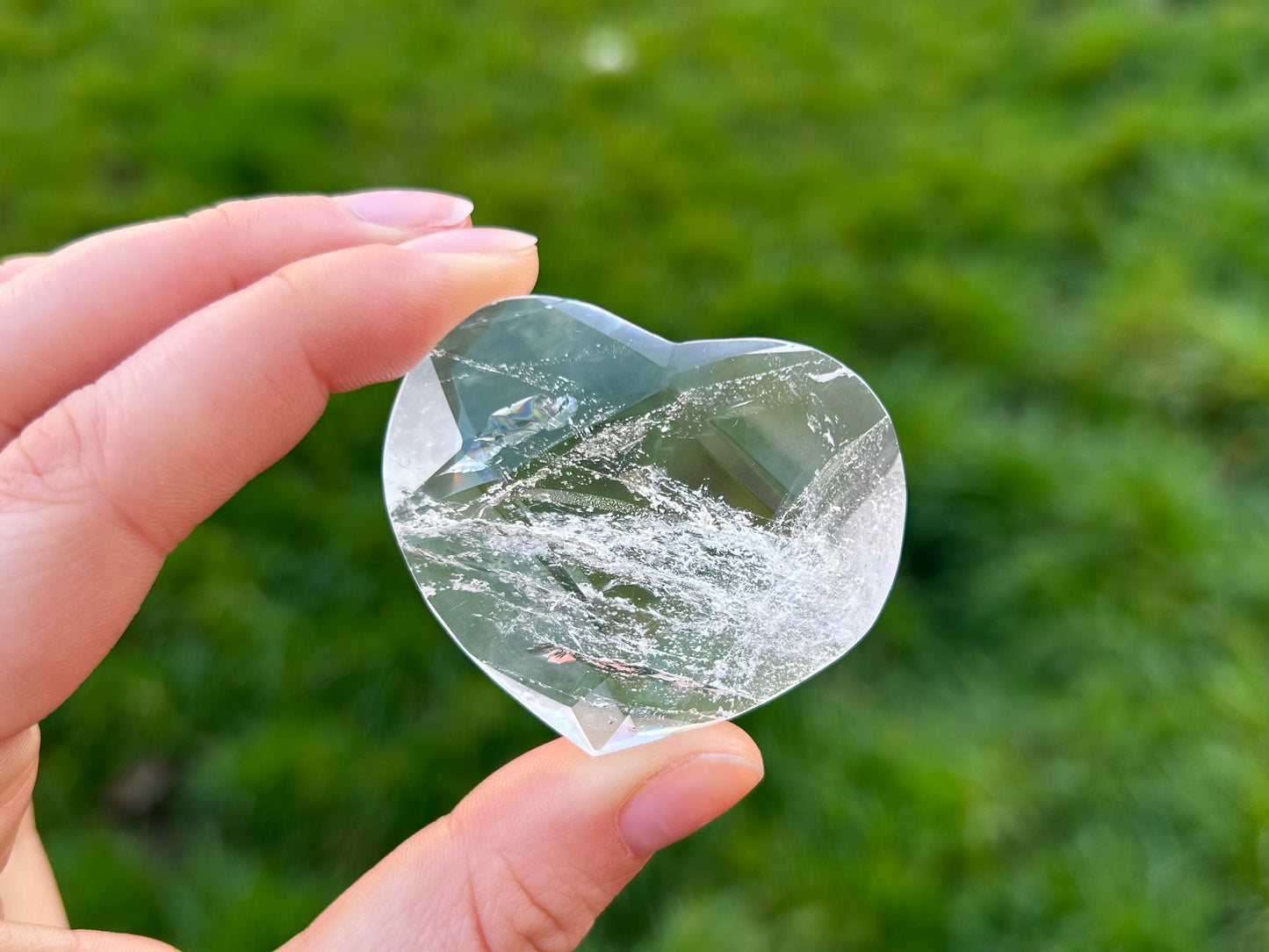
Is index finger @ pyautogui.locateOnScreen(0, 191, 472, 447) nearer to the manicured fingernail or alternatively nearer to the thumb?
the manicured fingernail

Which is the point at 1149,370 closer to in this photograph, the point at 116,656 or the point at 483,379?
the point at 483,379

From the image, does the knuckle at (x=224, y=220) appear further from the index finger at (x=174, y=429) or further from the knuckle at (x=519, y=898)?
the knuckle at (x=519, y=898)

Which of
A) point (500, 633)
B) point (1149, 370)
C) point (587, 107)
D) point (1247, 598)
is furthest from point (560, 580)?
point (587, 107)

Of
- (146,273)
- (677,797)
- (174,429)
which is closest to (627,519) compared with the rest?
(677,797)

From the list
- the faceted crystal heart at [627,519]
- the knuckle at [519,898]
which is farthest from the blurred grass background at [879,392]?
the faceted crystal heart at [627,519]

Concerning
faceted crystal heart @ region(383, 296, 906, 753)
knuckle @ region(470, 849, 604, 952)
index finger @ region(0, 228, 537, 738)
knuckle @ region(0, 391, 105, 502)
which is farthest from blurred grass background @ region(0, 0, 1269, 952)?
knuckle @ region(0, 391, 105, 502)
